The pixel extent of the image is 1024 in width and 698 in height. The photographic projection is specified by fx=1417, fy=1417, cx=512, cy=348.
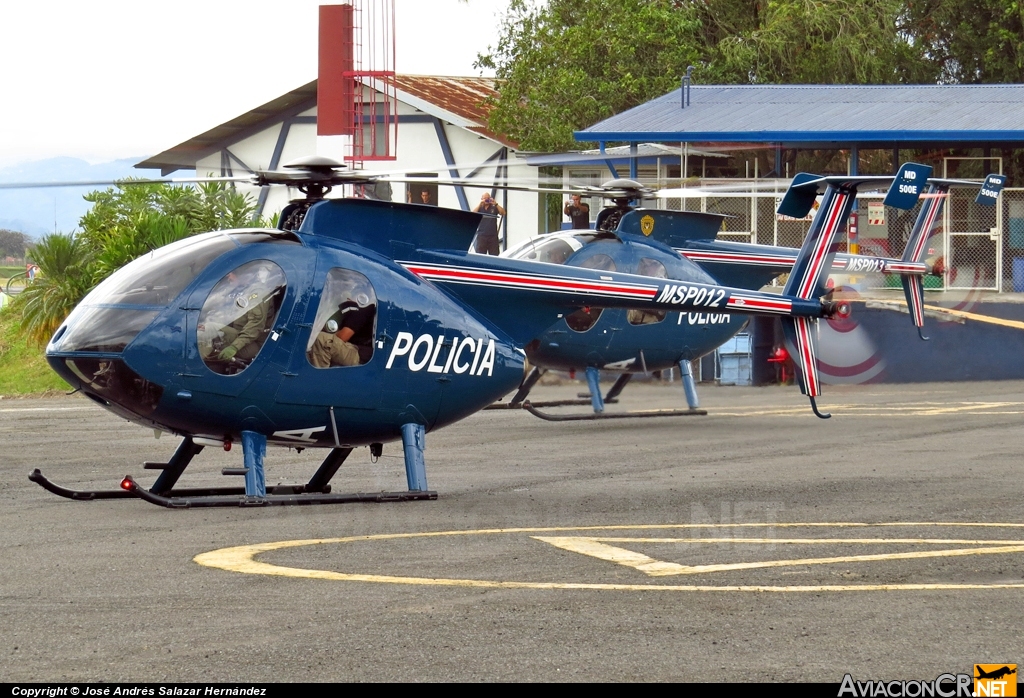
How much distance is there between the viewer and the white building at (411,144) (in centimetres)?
3991

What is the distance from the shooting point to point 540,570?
894 cm

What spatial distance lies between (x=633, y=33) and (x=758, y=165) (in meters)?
4.69

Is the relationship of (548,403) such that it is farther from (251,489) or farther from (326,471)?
(251,489)

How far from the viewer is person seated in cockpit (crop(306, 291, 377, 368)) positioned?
1182 centimetres

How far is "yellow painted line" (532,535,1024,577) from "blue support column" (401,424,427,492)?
7.97 feet

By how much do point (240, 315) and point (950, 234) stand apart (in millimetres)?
18312

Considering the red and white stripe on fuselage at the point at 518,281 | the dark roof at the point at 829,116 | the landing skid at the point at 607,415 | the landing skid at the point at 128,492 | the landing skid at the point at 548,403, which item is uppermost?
the dark roof at the point at 829,116

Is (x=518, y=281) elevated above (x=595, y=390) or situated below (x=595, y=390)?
above

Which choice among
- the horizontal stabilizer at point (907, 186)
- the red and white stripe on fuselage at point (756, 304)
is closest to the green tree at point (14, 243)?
the red and white stripe on fuselage at point (756, 304)

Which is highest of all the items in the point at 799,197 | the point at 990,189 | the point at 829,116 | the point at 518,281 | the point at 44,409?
the point at 829,116

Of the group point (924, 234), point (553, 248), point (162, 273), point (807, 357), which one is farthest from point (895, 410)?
point (162, 273)

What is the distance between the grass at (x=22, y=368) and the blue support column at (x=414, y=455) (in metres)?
14.6

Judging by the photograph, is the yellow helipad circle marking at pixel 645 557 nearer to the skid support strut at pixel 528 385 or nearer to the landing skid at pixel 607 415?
the landing skid at pixel 607 415

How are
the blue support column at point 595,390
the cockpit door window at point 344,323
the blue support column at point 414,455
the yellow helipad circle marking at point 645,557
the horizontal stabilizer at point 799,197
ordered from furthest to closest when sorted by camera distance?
the blue support column at point 595,390, the horizontal stabilizer at point 799,197, the blue support column at point 414,455, the cockpit door window at point 344,323, the yellow helipad circle marking at point 645,557
